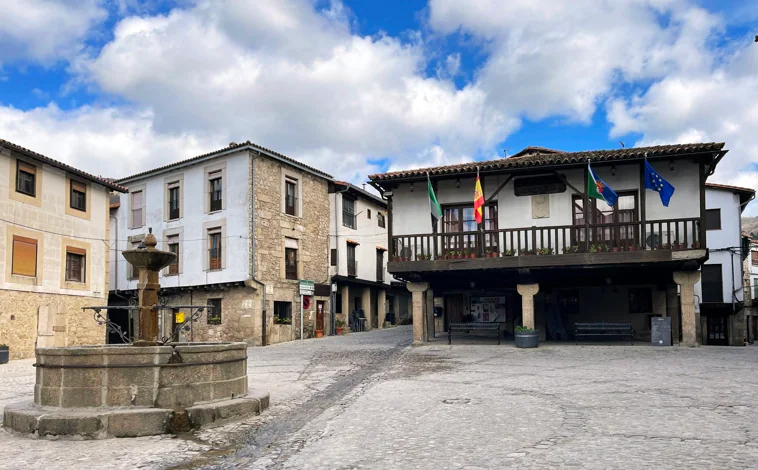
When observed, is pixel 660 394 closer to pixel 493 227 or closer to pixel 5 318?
pixel 493 227

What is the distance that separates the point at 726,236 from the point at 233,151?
904 inches

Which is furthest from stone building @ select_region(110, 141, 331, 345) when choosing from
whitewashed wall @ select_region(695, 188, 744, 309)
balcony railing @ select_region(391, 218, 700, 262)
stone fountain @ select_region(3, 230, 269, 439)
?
whitewashed wall @ select_region(695, 188, 744, 309)

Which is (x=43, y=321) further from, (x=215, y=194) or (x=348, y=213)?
(x=348, y=213)

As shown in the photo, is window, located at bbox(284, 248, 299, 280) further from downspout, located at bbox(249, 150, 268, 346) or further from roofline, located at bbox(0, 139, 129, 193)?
roofline, located at bbox(0, 139, 129, 193)

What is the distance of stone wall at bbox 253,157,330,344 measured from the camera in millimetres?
26281

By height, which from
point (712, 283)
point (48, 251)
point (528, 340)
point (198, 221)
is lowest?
point (528, 340)

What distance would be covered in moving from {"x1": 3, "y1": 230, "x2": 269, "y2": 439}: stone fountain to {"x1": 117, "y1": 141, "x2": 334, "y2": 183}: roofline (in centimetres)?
1818

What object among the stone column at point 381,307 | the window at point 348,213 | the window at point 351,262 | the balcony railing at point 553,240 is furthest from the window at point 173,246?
the balcony railing at point 553,240

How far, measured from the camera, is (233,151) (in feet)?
86.4

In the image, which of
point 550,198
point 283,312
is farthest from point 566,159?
point 283,312

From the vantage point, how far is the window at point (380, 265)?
35.2 meters

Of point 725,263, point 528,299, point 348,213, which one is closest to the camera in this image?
point 528,299

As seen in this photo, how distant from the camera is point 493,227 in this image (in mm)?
20031

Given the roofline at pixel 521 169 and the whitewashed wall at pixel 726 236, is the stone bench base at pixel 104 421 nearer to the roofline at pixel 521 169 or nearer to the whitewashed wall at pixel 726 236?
the roofline at pixel 521 169
